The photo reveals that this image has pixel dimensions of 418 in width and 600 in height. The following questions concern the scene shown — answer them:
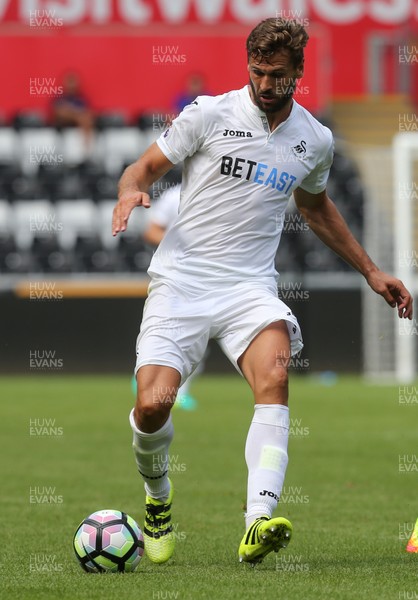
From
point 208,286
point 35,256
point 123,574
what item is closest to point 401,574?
point 123,574

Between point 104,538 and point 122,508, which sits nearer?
point 104,538

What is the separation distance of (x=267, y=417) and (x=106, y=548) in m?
0.88

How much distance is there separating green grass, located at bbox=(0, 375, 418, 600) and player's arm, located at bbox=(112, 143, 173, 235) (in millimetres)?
1461

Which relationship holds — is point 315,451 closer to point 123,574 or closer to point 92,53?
point 123,574

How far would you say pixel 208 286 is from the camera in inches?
229

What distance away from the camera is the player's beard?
562 cm

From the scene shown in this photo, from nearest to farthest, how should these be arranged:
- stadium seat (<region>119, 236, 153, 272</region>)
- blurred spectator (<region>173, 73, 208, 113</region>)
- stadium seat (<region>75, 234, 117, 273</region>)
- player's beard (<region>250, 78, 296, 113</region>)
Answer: player's beard (<region>250, 78, 296, 113</region>) → stadium seat (<region>75, 234, 117, 273</region>) → stadium seat (<region>119, 236, 153, 272</region>) → blurred spectator (<region>173, 73, 208, 113</region>)

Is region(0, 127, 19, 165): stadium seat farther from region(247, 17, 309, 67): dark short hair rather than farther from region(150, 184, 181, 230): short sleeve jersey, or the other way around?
region(247, 17, 309, 67): dark short hair

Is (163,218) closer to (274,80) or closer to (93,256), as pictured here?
(93,256)

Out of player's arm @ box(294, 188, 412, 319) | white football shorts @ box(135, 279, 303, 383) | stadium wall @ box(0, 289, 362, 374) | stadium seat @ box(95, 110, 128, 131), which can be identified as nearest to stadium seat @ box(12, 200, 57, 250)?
stadium seat @ box(95, 110, 128, 131)

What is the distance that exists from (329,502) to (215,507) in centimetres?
69

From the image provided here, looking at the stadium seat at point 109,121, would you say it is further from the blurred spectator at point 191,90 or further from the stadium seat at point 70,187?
the stadium seat at point 70,187

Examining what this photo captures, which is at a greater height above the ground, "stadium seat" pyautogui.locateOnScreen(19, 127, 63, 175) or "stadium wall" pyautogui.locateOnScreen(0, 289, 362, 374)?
"stadium seat" pyautogui.locateOnScreen(19, 127, 63, 175)

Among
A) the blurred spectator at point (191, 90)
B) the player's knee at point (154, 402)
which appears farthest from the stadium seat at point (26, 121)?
the player's knee at point (154, 402)
